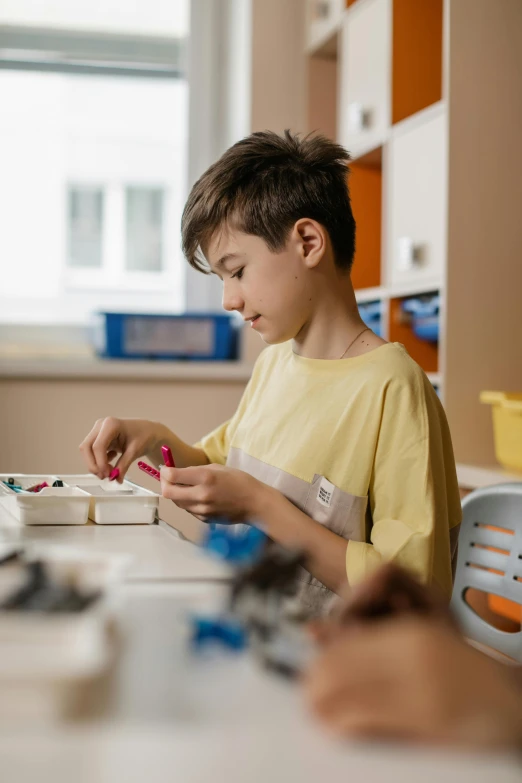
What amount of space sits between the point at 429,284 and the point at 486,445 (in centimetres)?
35

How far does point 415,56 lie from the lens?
204cm

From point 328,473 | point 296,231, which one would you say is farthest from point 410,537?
point 296,231

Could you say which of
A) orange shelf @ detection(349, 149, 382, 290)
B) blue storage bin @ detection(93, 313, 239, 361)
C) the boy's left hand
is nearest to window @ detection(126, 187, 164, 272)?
blue storage bin @ detection(93, 313, 239, 361)

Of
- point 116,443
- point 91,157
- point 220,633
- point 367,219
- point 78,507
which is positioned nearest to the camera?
point 220,633

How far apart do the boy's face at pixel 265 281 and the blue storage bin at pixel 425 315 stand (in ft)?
2.62

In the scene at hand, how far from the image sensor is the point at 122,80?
2617 mm

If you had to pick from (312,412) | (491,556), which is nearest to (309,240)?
(312,412)

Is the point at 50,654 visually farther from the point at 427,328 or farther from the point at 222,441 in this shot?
the point at 427,328

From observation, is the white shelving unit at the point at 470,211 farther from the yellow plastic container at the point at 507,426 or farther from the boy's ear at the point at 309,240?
the boy's ear at the point at 309,240

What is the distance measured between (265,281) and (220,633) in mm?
690

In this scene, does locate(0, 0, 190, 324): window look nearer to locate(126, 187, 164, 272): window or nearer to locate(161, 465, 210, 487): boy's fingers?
locate(126, 187, 164, 272): window

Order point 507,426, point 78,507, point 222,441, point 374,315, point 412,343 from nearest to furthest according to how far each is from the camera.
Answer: point 78,507
point 222,441
point 507,426
point 412,343
point 374,315

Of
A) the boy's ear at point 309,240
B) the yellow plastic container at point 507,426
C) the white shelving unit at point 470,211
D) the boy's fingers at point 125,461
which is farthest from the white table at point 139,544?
the white shelving unit at point 470,211

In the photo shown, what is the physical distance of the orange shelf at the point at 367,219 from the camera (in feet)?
7.64
